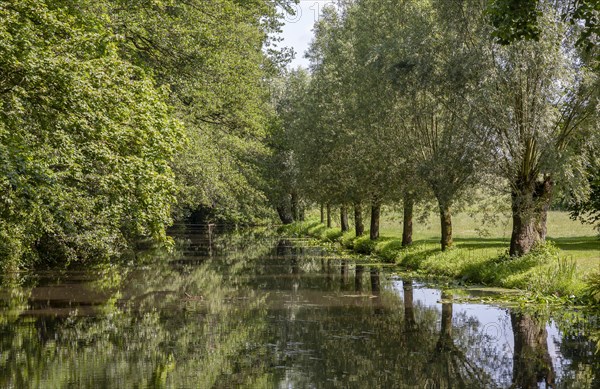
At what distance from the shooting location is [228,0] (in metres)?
27.0

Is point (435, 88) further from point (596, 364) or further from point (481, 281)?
point (596, 364)

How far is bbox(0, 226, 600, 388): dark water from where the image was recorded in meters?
12.9

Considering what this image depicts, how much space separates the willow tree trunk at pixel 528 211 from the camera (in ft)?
83.3

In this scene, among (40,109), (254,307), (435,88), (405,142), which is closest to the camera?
(40,109)

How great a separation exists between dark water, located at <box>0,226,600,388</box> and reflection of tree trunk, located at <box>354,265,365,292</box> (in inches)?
8.9

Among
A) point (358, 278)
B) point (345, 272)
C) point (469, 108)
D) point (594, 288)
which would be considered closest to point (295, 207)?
point (345, 272)

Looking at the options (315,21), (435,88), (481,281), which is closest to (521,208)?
(481,281)

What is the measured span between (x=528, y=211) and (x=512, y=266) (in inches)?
77.2

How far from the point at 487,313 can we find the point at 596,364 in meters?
6.19

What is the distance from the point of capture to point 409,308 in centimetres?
2123

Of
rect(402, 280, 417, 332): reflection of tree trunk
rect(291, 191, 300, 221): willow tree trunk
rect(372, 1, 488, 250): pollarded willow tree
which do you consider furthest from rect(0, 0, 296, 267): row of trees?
rect(291, 191, 300, 221): willow tree trunk

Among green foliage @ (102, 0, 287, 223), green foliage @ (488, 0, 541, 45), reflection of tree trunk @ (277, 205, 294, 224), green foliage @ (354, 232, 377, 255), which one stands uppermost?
green foliage @ (102, 0, 287, 223)

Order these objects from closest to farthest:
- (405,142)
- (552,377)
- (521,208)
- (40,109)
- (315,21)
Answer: (552,377), (40,109), (521,208), (405,142), (315,21)

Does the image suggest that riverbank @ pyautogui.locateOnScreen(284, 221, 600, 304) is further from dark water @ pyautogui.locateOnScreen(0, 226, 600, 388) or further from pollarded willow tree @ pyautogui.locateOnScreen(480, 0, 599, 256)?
dark water @ pyautogui.locateOnScreen(0, 226, 600, 388)
